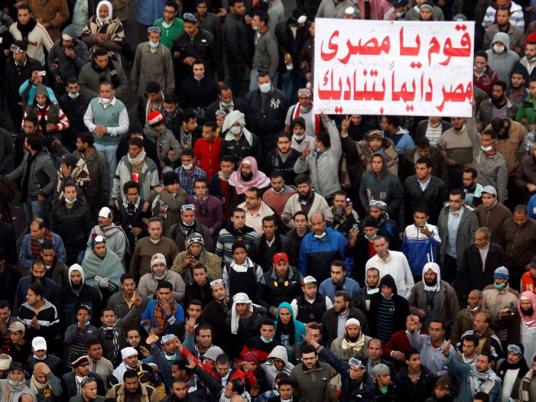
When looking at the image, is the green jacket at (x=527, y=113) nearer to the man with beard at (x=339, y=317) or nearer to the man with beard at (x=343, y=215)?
the man with beard at (x=343, y=215)

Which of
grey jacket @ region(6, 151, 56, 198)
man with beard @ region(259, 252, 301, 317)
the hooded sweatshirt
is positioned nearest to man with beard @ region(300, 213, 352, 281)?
man with beard @ region(259, 252, 301, 317)

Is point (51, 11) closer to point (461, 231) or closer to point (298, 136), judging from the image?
point (298, 136)

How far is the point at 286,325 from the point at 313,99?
156 inches

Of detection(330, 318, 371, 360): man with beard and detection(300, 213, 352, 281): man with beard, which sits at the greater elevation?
detection(300, 213, 352, 281): man with beard

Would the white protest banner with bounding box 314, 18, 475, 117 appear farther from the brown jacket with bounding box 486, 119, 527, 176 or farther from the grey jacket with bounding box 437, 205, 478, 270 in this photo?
the grey jacket with bounding box 437, 205, 478, 270

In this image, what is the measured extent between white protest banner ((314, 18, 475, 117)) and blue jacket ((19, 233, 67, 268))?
12.2ft

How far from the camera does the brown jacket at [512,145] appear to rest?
2930cm

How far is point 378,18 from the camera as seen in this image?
32.3 metres

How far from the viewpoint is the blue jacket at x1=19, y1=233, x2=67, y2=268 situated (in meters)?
27.5

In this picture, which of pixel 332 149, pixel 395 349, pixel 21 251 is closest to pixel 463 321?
pixel 395 349

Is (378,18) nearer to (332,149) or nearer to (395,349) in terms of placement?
(332,149)

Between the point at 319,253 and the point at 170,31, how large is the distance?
5.56 m

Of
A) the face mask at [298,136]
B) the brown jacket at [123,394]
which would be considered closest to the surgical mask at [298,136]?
the face mask at [298,136]

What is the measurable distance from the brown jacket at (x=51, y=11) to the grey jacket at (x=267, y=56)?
9.36 feet
